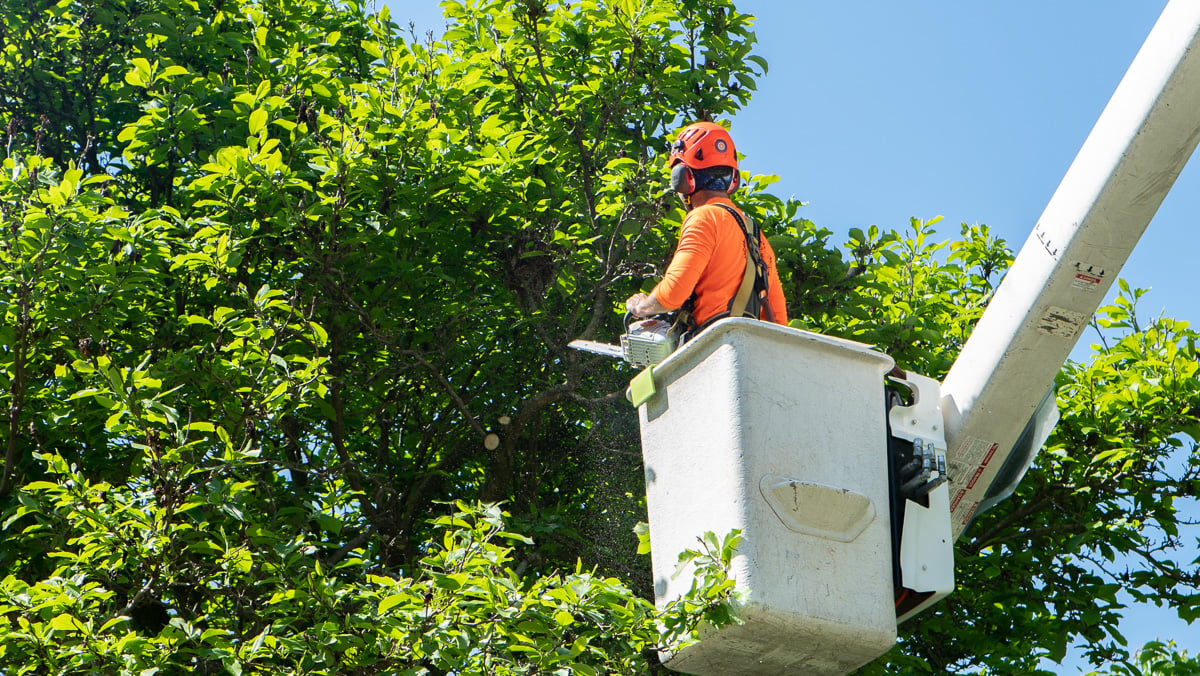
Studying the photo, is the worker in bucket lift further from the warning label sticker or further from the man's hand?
the warning label sticker

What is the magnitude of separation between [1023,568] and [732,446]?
470 centimetres

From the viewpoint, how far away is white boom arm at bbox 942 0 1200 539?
5516 mm

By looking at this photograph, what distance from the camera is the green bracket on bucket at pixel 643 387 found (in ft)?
19.8

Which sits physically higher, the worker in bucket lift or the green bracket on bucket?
the worker in bucket lift

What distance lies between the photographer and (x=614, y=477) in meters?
10.1

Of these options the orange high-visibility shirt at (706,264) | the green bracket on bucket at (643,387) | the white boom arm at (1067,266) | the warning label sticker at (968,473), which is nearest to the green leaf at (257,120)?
the orange high-visibility shirt at (706,264)

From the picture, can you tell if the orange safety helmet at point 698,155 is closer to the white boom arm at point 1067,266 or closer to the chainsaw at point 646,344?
the chainsaw at point 646,344

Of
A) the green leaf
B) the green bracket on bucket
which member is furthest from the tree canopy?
the green bracket on bucket

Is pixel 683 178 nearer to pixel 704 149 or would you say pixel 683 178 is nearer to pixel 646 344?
pixel 704 149

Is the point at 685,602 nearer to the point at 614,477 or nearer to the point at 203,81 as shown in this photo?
the point at 614,477

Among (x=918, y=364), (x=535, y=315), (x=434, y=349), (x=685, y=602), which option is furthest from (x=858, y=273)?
(x=685, y=602)

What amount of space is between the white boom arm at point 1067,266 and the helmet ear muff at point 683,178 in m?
1.59

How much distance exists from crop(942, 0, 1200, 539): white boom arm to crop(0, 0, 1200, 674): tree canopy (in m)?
1.90

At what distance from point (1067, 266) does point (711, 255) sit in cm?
163
